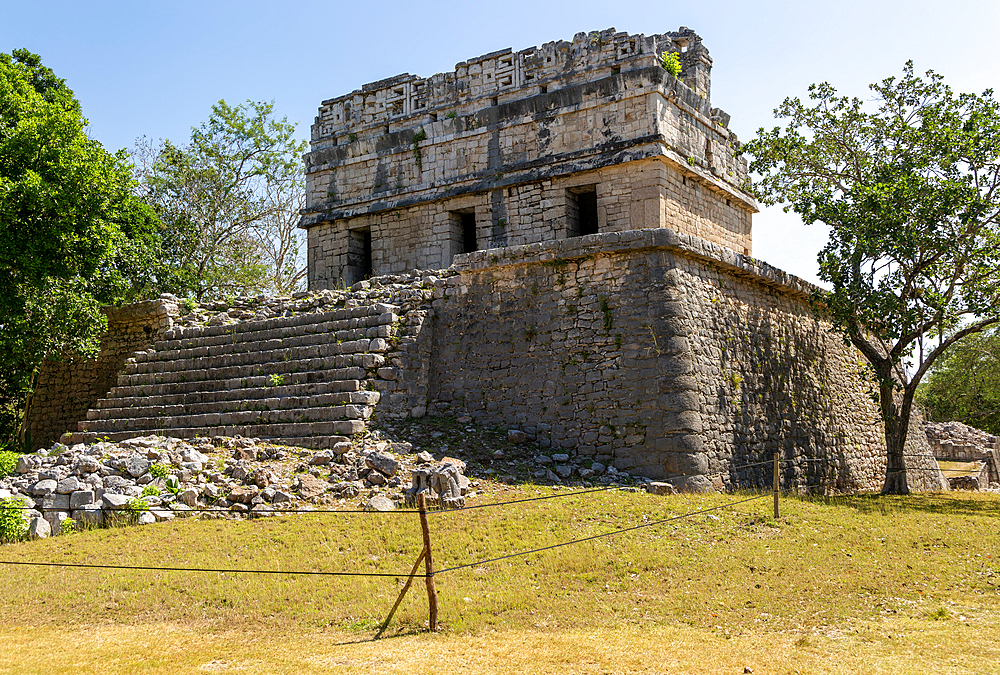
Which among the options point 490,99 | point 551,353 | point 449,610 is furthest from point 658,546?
point 490,99

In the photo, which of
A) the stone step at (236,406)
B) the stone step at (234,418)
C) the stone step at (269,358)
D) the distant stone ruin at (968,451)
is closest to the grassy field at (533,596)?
the stone step at (234,418)

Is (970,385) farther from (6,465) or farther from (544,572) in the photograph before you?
(6,465)

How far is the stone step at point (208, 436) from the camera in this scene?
33.9ft

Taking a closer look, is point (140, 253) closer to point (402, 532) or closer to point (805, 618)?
point (402, 532)

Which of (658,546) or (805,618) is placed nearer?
(805,618)

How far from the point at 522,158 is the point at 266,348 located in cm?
618

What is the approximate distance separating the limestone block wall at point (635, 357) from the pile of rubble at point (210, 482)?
1.91 meters

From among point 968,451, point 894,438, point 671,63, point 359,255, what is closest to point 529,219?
point 671,63

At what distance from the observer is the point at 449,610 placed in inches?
235

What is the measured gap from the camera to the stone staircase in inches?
430

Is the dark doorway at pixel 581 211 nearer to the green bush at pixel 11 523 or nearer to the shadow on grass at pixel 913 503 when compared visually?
the shadow on grass at pixel 913 503

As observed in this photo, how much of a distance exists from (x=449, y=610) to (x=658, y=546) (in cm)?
231

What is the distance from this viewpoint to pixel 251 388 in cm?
1202

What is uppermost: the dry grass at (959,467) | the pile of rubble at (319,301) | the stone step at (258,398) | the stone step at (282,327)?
the pile of rubble at (319,301)
